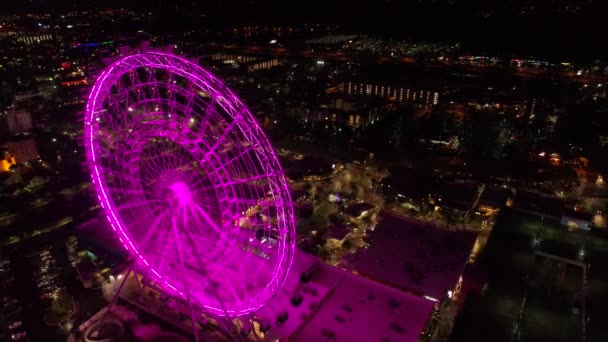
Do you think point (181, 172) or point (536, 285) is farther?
point (536, 285)

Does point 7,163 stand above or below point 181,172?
below

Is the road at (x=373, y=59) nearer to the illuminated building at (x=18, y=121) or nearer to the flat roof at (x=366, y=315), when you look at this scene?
the illuminated building at (x=18, y=121)

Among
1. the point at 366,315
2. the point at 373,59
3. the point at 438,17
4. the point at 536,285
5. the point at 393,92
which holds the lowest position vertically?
the point at 393,92

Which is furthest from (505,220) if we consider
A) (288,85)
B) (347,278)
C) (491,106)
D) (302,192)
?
(288,85)

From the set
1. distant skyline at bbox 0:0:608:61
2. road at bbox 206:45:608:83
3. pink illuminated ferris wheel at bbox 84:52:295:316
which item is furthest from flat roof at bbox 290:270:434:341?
distant skyline at bbox 0:0:608:61

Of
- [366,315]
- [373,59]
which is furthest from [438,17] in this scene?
[366,315]

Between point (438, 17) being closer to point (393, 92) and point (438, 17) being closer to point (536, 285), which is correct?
point (393, 92)

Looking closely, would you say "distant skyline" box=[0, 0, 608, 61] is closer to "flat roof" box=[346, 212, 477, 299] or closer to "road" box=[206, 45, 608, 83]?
"road" box=[206, 45, 608, 83]
